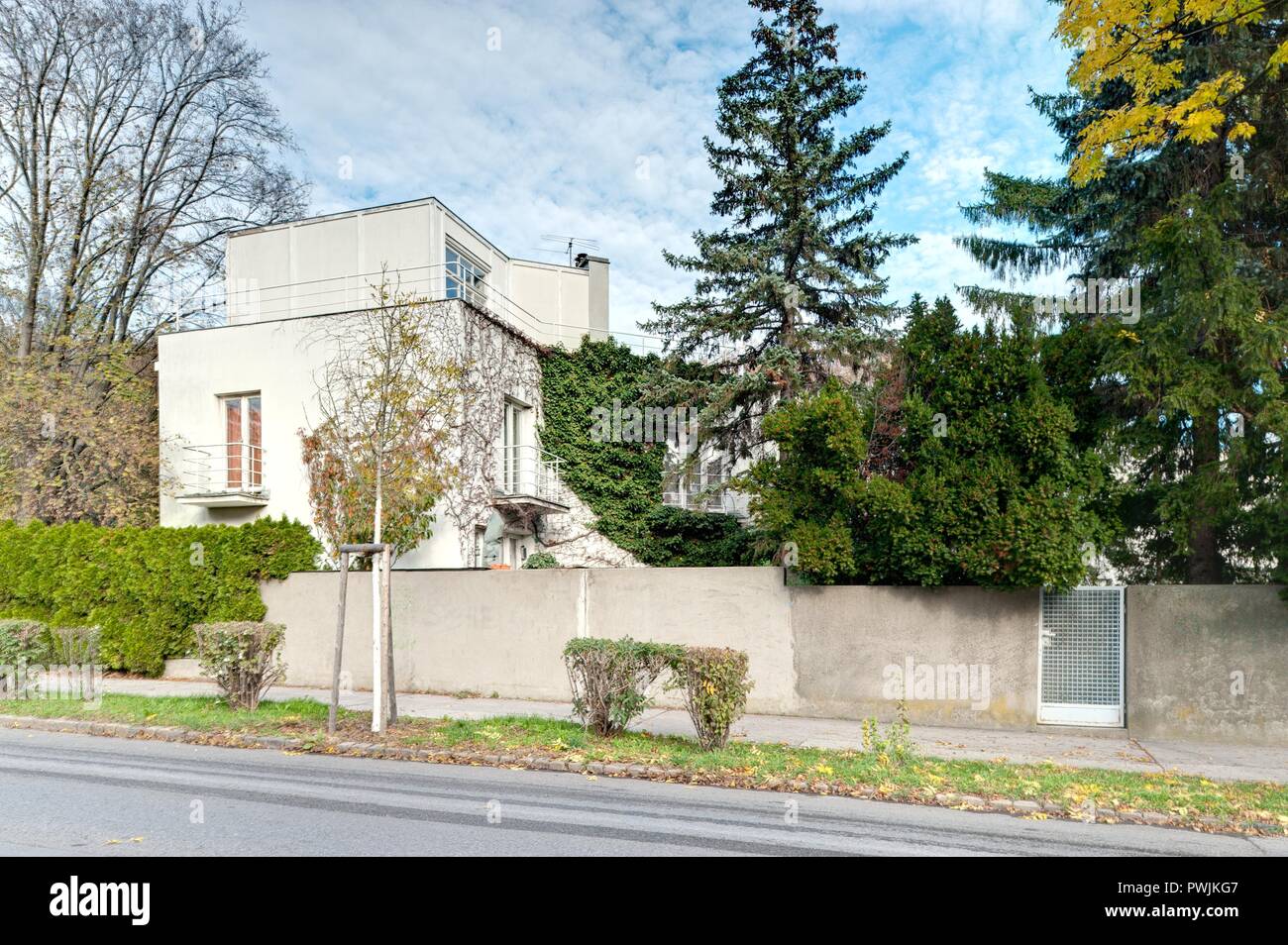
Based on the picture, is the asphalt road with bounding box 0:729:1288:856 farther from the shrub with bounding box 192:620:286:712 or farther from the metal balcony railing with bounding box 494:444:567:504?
the metal balcony railing with bounding box 494:444:567:504

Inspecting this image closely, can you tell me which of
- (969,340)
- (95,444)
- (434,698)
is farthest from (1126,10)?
(95,444)

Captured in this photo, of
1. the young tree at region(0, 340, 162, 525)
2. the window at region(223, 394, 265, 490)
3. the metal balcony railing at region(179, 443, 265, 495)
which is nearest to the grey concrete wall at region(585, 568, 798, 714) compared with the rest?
the metal balcony railing at region(179, 443, 265, 495)

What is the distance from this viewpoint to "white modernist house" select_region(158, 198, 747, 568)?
18344 millimetres

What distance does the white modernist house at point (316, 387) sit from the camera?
60.2 ft

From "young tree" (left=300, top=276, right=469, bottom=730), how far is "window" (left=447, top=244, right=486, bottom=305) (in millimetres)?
2111

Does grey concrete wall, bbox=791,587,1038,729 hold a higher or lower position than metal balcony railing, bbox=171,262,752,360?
lower

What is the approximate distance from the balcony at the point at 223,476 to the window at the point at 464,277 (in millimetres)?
5818

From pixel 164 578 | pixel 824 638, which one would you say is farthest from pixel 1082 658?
pixel 164 578

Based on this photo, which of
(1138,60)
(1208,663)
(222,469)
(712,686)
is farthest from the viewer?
(222,469)

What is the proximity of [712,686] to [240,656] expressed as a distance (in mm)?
6534

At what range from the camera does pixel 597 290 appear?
24172 millimetres

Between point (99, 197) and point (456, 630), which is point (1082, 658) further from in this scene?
point (99, 197)

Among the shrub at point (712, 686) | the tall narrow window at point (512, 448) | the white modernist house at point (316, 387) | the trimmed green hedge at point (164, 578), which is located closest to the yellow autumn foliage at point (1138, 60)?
the shrub at point (712, 686)
